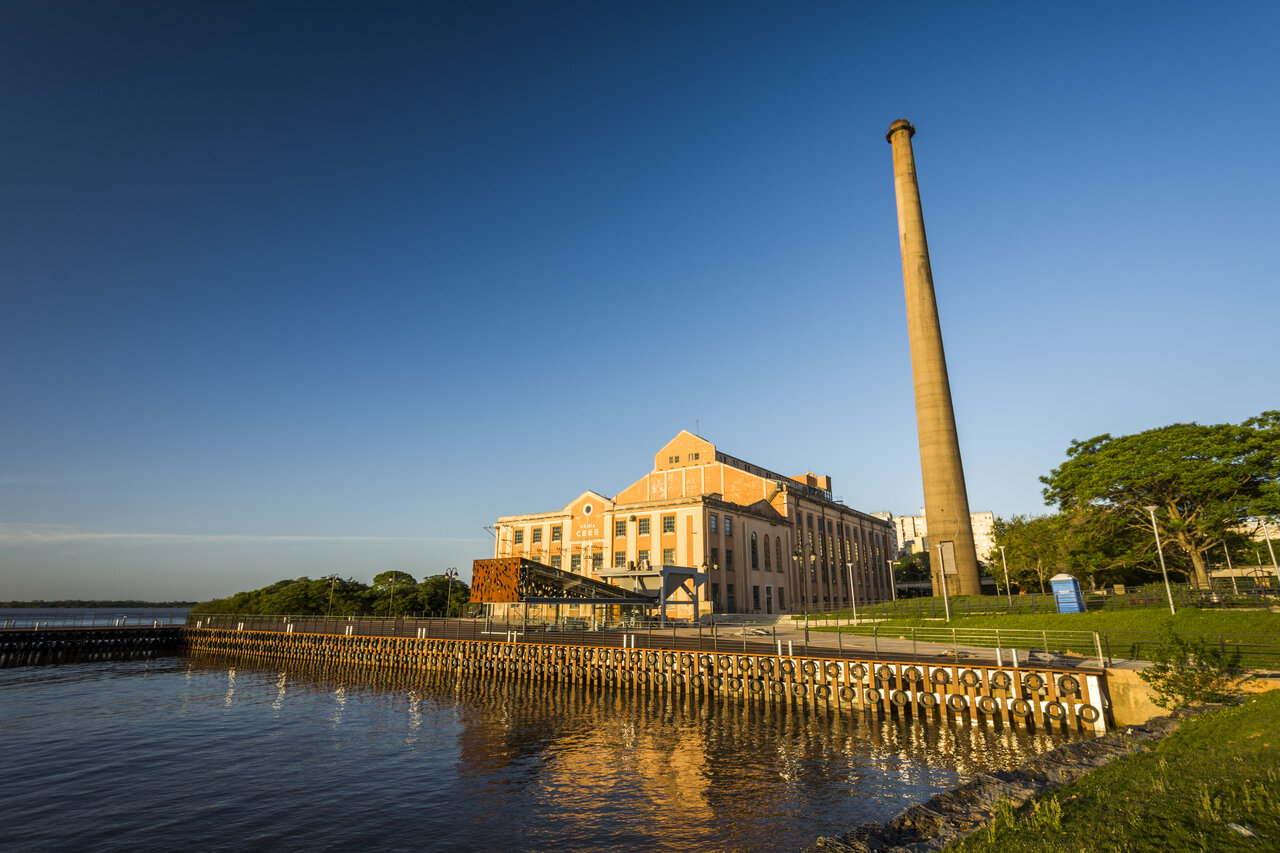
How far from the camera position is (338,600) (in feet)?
311

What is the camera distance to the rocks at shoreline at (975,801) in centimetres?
979

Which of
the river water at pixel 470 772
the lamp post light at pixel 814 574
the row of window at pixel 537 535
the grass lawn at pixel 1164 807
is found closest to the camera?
the grass lawn at pixel 1164 807

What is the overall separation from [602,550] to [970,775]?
59428 millimetres

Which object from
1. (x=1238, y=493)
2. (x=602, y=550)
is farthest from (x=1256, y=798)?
(x=602, y=550)

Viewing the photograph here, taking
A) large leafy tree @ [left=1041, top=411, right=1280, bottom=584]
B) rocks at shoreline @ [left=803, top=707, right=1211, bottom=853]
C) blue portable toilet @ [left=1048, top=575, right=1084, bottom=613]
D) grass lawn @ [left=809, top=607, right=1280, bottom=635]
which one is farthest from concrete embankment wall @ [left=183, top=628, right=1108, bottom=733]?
large leafy tree @ [left=1041, top=411, right=1280, bottom=584]

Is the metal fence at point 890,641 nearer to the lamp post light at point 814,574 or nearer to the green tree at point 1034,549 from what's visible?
the lamp post light at point 814,574

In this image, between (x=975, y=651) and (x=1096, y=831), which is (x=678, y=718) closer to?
(x=975, y=651)

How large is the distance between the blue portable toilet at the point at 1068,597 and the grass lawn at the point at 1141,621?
4.73ft

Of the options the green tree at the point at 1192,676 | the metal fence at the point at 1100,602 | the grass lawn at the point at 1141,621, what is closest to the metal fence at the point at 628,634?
the grass lawn at the point at 1141,621

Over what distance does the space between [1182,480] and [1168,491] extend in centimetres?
205

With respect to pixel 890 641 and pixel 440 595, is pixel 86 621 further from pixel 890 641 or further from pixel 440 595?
pixel 890 641

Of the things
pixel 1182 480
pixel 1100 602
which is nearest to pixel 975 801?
pixel 1100 602

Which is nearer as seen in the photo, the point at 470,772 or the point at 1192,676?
the point at 1192,676

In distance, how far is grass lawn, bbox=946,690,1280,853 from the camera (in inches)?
314
